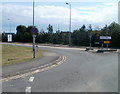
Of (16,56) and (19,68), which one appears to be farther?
(16,56)

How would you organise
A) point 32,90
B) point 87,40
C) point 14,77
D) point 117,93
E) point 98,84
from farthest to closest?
1. point 87,40
2. point 14,77
3. point 98,84
4. point 32,90
5. point 117,93

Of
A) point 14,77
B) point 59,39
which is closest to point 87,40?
point 59,39

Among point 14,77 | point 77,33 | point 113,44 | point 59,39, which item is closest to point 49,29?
point 59,39

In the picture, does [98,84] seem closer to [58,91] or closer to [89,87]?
[89,87]

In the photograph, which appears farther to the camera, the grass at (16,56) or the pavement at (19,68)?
the grass at (16,56)

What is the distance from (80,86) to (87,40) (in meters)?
60.2

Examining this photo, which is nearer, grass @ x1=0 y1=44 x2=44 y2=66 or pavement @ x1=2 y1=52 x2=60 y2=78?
pavement @ x1=2 y1=52 x2=60 y2=78

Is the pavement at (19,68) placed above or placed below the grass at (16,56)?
above

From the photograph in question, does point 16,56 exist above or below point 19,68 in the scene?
below

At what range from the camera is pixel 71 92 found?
9508mm

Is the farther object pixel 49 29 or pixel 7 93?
pixel 49 29

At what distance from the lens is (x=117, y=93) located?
30.7 ft

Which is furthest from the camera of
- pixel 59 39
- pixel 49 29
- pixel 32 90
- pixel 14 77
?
pixel 49 29

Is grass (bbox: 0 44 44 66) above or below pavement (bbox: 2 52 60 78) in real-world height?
below
